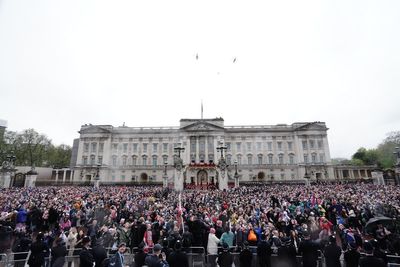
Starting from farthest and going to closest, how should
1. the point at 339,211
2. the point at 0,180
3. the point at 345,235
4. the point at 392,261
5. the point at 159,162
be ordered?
the point at 159,162
the point at 0,180
the point at 339,211
the point at 345,235
the point at 392,261

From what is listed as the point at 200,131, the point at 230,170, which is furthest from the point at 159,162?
the point at 230,170

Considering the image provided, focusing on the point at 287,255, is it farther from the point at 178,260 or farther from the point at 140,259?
the point at 140,259

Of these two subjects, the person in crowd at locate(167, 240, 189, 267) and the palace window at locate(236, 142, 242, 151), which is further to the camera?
the palace window at locate(236, 142, 242, 151)

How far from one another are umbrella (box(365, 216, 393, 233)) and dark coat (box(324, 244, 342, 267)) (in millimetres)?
4623

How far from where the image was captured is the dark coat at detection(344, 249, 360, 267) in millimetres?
6387

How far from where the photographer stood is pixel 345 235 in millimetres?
9484

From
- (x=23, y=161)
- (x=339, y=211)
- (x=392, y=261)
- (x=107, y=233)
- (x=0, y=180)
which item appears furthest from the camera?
(x=23, y=161)

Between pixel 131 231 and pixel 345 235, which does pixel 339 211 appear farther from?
pixel 131 231

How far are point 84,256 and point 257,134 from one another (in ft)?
211

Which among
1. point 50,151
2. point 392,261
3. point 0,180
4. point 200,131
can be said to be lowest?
point 392,261

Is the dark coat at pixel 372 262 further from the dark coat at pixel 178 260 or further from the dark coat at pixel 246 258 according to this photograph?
the dark coat at pixel 178 260

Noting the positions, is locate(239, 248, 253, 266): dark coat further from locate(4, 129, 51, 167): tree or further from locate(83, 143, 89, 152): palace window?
locate(4, 129, 51, 167): tree

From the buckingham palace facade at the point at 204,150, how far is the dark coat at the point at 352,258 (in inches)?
2224

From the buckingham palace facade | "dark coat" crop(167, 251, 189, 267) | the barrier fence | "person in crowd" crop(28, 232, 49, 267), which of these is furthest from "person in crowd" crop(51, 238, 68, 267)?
the buckingham palace facade
